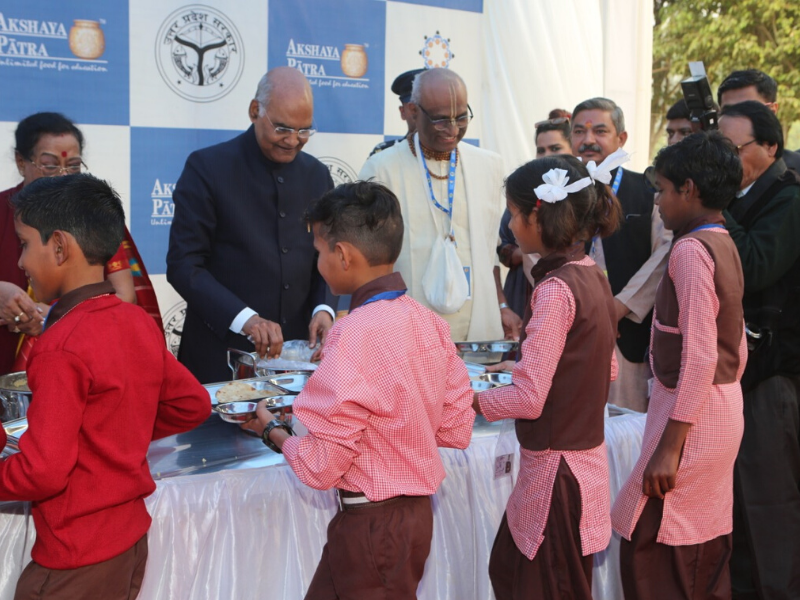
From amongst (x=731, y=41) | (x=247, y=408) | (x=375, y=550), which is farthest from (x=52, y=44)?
(x=731, y=41)

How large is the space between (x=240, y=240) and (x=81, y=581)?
54.8 inches

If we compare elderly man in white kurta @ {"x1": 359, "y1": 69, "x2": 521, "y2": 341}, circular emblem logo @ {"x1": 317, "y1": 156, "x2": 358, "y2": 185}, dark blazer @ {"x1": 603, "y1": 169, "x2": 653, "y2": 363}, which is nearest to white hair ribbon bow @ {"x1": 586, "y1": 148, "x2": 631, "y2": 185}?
elderly man in white kurta @ {"x1": 359, "y1": 69, "x2": 521, "y2": 341}

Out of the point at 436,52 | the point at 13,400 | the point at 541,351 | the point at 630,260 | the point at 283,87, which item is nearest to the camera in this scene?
the point at 541,351

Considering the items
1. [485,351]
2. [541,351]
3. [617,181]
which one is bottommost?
[485,351]

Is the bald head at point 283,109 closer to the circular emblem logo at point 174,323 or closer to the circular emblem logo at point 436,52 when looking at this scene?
the circular emblem logo at point 174,323

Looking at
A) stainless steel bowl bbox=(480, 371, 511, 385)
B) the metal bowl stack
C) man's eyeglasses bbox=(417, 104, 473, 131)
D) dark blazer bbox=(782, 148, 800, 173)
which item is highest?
man's eyeglasses bbox=(417, 104, 473, 131)

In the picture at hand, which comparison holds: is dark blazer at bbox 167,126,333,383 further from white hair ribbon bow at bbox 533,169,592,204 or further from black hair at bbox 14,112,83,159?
white hair ribbon bow at bbox 533,169,592,204

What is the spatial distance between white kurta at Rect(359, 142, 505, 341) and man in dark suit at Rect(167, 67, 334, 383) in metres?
0.30

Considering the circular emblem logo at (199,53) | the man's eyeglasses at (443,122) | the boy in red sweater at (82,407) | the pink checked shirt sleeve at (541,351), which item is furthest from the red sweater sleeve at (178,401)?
the circular emblem logo at (199,53)

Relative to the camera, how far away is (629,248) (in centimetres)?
297

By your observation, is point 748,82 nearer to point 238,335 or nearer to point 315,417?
point 238,335

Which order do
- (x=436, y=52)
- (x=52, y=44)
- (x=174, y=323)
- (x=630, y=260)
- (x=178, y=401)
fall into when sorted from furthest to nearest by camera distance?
(x=436, y=52) < (x=174, y=323) < (x=52, y=44) < (x=630, y=260) < (x=178, y=401)

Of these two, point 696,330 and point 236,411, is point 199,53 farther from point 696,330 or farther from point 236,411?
Answer: point 696,330

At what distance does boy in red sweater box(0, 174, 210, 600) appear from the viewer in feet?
4.09
